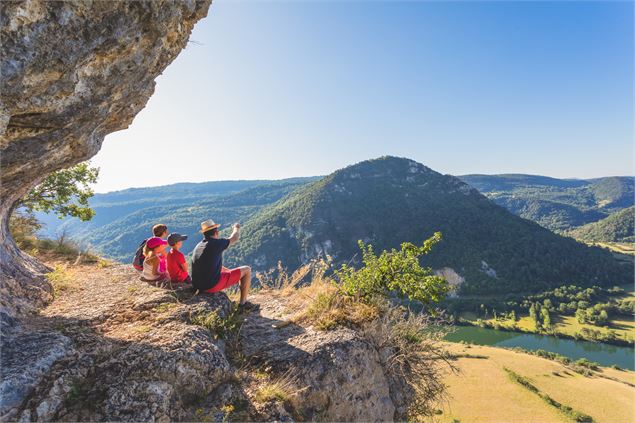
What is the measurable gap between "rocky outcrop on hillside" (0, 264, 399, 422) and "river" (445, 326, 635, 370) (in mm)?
89397

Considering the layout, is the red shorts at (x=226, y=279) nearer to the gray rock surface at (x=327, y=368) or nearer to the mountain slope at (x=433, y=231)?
the gray rock surface at (x=327, y=368)

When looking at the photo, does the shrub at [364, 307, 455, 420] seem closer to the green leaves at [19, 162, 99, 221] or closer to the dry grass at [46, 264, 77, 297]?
the dry grass at [46, 264, 77, 297]

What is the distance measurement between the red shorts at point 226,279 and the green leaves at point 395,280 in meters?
2.09

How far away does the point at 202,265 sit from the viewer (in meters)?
6.05

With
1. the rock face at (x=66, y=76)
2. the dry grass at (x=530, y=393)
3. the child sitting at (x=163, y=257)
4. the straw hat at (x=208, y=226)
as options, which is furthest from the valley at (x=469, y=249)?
the rock face at (x=66, y=76)

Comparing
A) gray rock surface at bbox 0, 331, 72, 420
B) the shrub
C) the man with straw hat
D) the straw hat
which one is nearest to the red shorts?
the man with straw hat

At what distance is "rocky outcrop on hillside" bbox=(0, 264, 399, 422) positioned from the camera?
3.27m

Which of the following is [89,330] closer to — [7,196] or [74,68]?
[74,68]

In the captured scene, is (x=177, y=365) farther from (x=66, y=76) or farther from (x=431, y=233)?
(x=431, y=233)

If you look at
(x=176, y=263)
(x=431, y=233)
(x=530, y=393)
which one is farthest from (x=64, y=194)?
(x=431, y=233)

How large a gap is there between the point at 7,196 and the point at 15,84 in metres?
4.99

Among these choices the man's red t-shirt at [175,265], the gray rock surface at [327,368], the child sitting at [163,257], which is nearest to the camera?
the gray rock surface at [327,368]

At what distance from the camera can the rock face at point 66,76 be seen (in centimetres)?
363

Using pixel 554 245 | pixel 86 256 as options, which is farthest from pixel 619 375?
pixel 86 256
